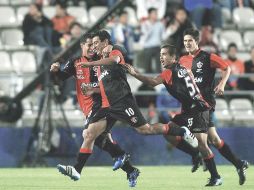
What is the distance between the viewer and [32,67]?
21.5 m

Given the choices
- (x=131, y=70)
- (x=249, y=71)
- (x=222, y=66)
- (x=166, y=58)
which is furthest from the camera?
(x=249, y=71)

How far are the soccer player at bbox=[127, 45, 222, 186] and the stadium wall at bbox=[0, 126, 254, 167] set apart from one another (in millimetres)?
6548

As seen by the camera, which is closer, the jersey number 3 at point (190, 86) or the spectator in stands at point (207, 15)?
the jersey number 3 at point (190, 86)

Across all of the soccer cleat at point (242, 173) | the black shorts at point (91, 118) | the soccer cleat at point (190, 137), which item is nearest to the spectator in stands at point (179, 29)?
the black shorts at point (91, 118)

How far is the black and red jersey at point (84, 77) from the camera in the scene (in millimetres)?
14258

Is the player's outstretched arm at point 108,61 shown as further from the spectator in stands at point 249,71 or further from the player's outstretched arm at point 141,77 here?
the spectator in stands at point 249,71

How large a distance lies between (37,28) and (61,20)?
1.01 metres

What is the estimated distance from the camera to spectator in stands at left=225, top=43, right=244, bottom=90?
2148cm

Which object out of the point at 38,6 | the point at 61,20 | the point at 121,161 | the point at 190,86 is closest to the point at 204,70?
the point at 190,86

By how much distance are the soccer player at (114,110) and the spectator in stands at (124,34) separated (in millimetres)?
7885

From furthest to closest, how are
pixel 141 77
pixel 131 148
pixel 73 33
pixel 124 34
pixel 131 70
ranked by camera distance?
1. pixel 124 34
2. pixel 73 33
3. pixel 131 148
4. pixel 141 77
5. pixel 131 70

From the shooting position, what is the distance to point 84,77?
14594 mm

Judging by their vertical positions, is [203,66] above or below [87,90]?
above

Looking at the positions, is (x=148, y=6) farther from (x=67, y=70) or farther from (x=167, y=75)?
(x=167, y=75)
